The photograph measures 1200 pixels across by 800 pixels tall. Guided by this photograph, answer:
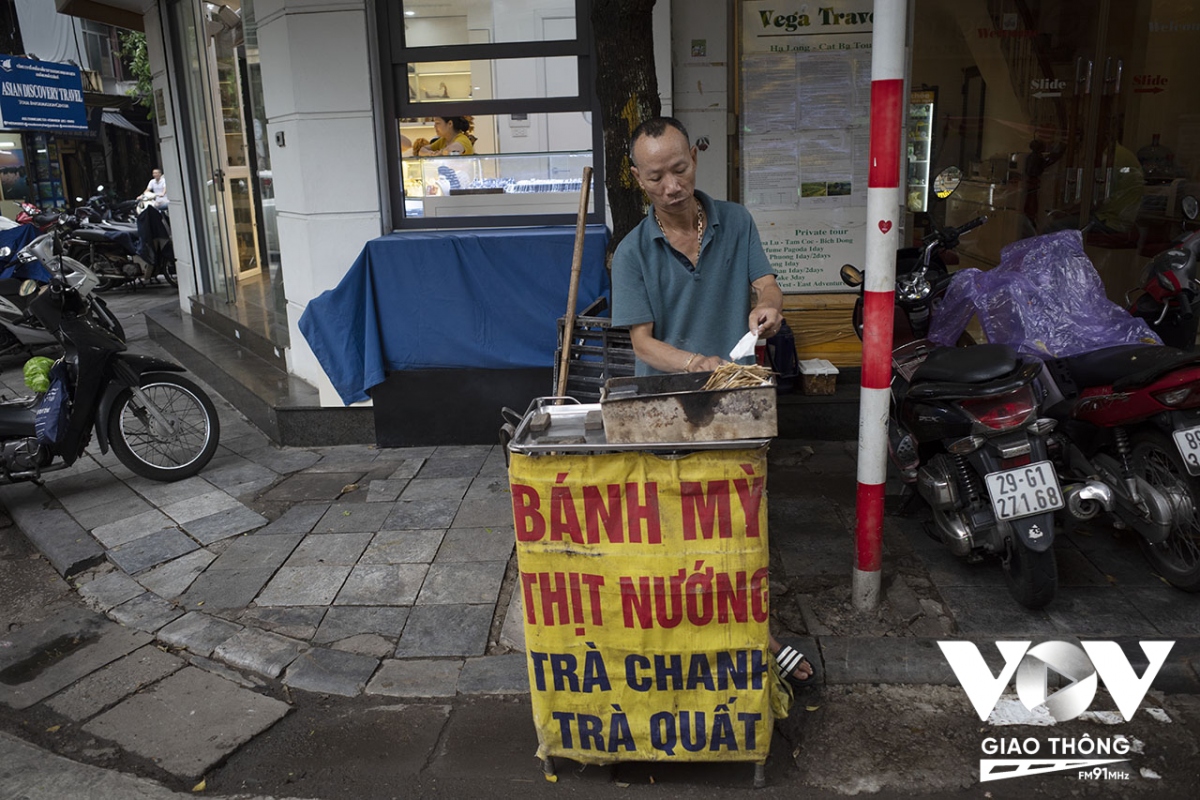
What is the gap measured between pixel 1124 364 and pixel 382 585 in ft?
11.1

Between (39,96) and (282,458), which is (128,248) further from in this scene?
(282,458)

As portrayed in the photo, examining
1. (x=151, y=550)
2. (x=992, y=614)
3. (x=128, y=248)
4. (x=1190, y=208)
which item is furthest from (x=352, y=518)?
(x=128, y=248)

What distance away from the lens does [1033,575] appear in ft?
11.9

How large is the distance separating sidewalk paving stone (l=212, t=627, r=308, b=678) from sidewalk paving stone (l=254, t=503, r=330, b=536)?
102cm

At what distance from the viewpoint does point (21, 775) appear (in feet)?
10.4

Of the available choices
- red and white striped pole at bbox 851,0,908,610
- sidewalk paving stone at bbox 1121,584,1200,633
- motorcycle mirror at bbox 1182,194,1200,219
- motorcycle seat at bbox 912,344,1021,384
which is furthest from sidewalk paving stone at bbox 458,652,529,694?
motorcycle mirror at bbox 1182,194,1200,219

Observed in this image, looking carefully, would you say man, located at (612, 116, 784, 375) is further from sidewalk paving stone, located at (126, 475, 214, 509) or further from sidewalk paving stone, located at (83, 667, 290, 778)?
sidewalk paving stone, located at (126, 475, 214, 509)

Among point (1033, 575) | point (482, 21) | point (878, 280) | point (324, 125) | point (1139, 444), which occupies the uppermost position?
point (482, 21)

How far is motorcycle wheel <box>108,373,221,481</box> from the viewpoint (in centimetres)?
561

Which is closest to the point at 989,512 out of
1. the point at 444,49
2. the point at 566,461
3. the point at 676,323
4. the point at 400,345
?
the point at 676,323

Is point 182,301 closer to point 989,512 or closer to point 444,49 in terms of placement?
point 444,49

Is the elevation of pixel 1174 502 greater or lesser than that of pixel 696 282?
lesser

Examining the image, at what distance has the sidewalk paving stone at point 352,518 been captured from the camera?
194 inches

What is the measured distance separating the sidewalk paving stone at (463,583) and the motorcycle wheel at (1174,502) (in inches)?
111
